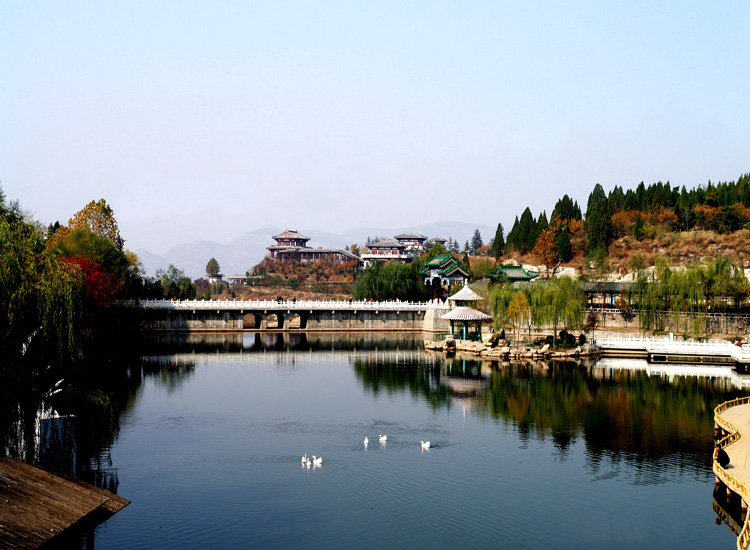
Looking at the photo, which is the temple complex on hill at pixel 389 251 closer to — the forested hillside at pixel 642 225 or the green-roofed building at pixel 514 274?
the forested hillside at pixel 642 225

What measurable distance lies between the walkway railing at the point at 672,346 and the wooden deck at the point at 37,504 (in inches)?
1281

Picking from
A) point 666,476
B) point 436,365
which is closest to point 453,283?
point 436,365

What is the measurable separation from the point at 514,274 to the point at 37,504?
201ft

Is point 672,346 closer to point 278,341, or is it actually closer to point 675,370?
point 675,370

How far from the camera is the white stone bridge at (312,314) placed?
58812 mm

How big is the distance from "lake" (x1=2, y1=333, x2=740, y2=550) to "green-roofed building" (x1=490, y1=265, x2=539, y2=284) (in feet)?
112

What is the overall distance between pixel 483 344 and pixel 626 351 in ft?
26.4

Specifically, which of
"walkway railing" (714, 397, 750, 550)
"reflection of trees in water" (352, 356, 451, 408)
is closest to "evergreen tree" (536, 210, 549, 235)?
"reflection of trees in water" (352, 356, 451, 408)

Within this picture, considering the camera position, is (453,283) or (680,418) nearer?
(680,418)

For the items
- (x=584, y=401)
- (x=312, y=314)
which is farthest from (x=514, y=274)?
(x=584, y=401)

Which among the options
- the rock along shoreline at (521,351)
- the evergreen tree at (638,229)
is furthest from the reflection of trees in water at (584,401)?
the evergreen tree at (638,229)

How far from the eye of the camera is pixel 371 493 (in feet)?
Answer: 62.4

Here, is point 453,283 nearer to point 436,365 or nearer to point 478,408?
point 436,365

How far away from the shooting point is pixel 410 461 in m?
21.9
